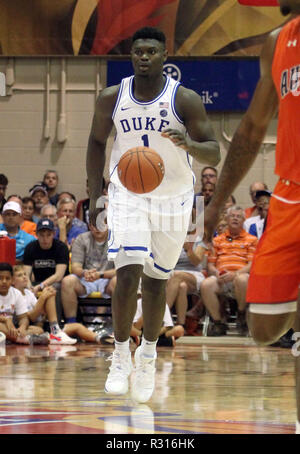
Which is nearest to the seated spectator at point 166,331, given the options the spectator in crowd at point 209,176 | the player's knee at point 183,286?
the player's knee at point 183,286

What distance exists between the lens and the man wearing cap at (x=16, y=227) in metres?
9.29

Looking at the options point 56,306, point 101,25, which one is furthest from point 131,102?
point 101,25

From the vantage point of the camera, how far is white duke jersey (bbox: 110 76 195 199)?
479 centimetres

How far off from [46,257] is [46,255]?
0.9 inches

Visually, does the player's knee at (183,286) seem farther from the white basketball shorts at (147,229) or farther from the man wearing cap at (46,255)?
the white basketball shorts at (147,229)

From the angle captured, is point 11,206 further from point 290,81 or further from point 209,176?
point 290,81

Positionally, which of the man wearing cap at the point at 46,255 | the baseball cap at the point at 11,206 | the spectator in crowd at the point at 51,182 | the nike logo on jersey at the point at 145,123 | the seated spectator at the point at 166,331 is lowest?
the seated spectator at the point at 166,331

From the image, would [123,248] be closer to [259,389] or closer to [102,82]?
[259,389]

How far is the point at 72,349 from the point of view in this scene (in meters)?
7.99

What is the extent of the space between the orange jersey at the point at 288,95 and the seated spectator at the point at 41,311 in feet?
19.0

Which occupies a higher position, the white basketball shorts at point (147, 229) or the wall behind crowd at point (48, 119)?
the wall behind crowd at point (48, 119)

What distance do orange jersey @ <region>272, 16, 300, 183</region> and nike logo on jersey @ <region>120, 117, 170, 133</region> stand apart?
1.81 metres

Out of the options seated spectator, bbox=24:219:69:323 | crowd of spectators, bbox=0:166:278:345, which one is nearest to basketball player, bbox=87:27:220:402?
crowd of spectators, bbox=0:166:278:345

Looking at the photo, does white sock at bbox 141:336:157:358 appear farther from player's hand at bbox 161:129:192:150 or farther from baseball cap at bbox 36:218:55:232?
baseball cap at bbox 36:218:55:232
